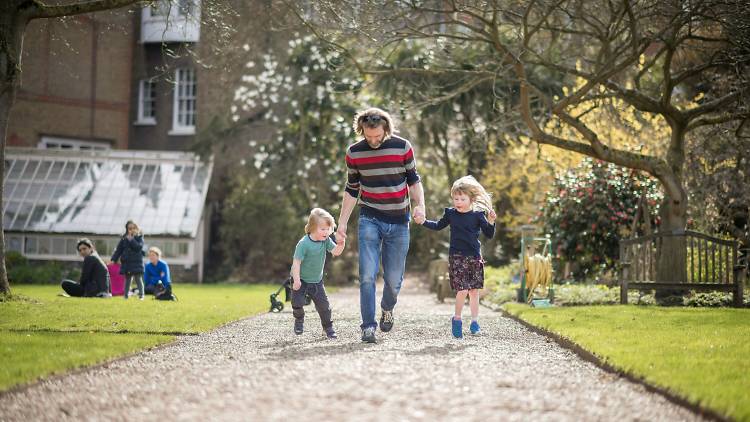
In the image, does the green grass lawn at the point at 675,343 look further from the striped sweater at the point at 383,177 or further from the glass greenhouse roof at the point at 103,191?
the glass greenhouse roof at the point at 103,191

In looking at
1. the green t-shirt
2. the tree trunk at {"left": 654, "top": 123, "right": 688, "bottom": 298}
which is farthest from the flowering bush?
the green t-shirt

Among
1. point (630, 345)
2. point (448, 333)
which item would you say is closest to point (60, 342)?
point (448, 333)

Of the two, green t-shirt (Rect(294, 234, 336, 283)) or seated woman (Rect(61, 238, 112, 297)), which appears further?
seated woman (Rect(61, 238, 112, 297))

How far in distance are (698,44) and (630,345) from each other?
37.2 ft

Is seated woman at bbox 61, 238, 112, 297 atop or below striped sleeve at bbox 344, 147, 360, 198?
below

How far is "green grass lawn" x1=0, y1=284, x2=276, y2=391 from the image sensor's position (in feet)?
22.6

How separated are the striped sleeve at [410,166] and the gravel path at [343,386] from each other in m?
1.51

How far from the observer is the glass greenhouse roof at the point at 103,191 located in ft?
85.8

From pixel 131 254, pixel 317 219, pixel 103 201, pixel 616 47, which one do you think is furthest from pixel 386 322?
pixel 103 201

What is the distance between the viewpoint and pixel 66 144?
101ft

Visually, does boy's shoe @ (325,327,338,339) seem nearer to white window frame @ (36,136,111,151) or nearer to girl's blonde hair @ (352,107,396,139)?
girl's blonde hair @ (352,107,396,139)

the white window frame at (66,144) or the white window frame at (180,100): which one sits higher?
the white window frame at (180,100)

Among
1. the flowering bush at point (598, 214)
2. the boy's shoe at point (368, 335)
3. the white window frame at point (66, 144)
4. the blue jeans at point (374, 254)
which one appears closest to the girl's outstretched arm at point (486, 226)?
the blue jeans at point (374, 254)

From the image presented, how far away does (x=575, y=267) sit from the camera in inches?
823
